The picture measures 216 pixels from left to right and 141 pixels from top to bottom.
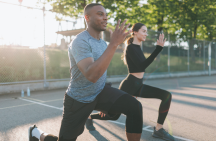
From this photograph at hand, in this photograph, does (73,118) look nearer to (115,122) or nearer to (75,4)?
(115,122)

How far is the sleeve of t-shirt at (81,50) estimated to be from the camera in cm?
210

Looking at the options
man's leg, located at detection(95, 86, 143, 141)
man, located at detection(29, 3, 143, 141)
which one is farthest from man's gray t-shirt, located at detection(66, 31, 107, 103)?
man's leg, located at detection(95, 86, 143, 141)

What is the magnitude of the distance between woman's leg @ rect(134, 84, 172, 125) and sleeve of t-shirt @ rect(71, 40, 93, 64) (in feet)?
6.18

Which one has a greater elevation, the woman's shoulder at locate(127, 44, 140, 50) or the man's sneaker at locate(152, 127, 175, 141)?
the woman's shoulder at locate(127, 44, 140, 50)

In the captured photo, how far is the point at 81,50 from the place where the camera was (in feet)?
6.98

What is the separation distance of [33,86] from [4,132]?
232 inches

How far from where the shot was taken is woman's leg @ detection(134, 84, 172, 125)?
359 centimetres

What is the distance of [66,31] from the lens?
11.6m

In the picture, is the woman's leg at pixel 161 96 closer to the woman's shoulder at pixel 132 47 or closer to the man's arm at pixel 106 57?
the woman's shoulder at pixel 132 47

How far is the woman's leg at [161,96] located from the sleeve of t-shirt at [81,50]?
1883 mm

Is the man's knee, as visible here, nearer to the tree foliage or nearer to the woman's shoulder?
the woman's shoulder

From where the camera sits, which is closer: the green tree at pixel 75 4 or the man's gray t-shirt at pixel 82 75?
the man's gray t-shirt at pixel 82 75

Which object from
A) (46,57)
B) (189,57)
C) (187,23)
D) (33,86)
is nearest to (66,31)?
(46,57)

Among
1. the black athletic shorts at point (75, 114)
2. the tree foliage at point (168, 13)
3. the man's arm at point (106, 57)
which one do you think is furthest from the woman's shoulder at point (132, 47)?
the tree foliage at point (168, 13)
